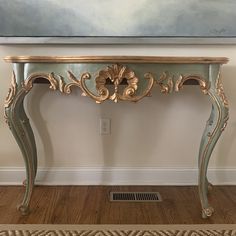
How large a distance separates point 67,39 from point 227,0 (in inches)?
37.8

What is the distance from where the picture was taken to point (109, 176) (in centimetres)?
190

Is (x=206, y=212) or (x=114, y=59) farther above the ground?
(x=114, y=59)

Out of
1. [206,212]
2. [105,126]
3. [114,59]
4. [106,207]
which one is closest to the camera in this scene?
[114,59]

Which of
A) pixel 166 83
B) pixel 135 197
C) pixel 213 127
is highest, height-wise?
pixel 166 83

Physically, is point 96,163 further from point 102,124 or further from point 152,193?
point 152,193

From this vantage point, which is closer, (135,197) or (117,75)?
(117,75)

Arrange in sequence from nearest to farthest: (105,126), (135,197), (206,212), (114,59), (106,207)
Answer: (114,59) → (206,212) → (106,207) → (135,197) → (105,126)

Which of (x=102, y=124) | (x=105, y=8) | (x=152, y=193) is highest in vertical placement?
(x=105, y=8)

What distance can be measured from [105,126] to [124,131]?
0.13 metres

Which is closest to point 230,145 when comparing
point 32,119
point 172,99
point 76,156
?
point 172,99

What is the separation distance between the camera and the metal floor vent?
5.51 feet

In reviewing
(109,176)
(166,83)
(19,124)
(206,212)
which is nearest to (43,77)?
(19,124)

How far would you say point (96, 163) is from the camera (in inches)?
74.8

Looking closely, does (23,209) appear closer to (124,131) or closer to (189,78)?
(124,131)
